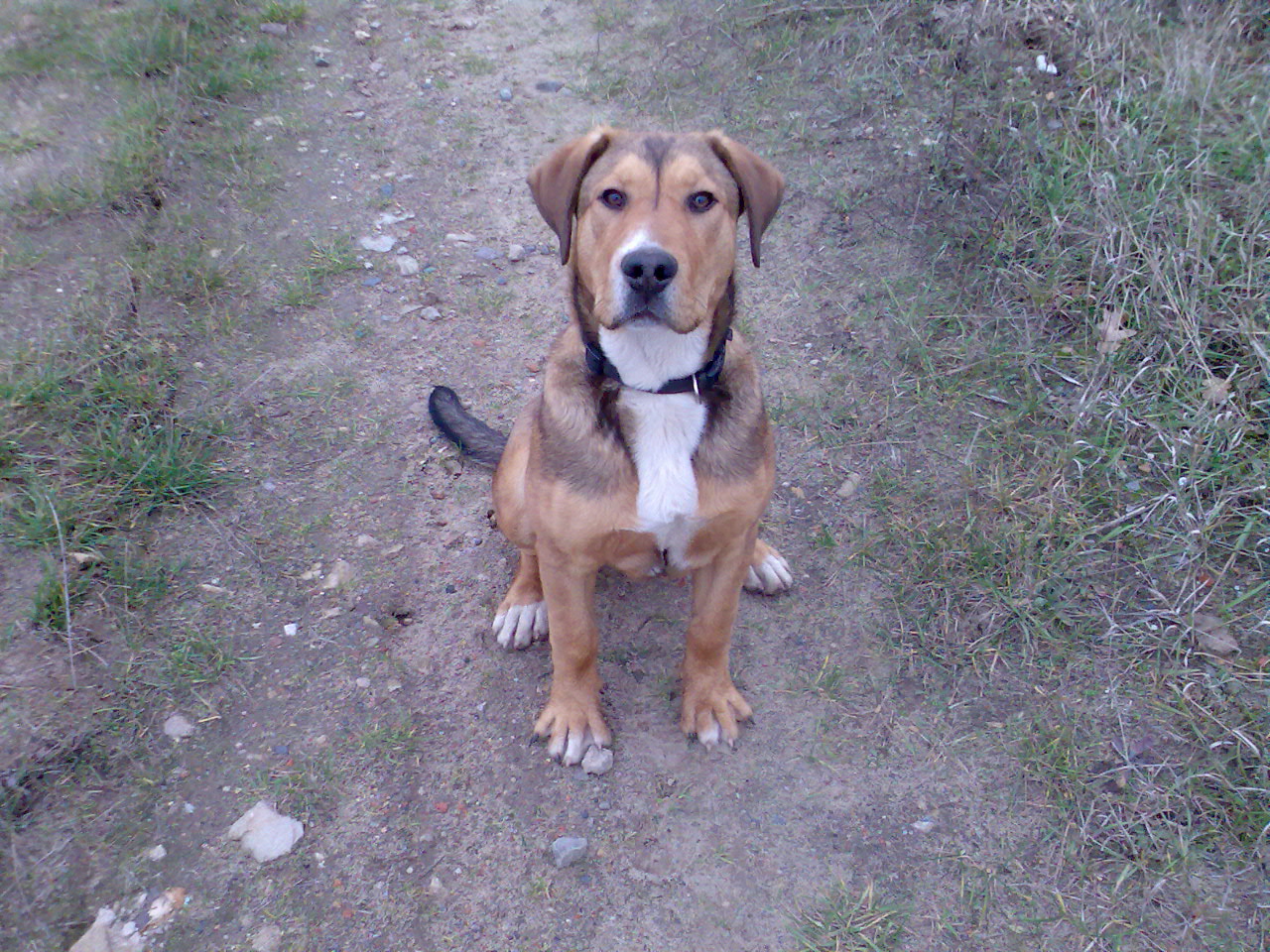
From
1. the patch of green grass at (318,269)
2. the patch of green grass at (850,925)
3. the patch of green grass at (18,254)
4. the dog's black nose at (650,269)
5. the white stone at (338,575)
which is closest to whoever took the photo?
the dog's black nose at (650,269)

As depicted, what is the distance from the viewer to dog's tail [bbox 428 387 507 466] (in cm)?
380

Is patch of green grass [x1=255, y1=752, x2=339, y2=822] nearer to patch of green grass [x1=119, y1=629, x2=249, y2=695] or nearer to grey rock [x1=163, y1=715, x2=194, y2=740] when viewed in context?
grey rock [x1=163, y1=715, x2=194, y2=740]

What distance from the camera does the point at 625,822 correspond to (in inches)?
111

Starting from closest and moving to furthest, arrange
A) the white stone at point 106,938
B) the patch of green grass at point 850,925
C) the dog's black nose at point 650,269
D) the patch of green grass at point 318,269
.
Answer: the dog's black nose at point 650,269
the white stone at point 106,938
the patch of green grass at point 850,925
the patch of green grass at point 318,269

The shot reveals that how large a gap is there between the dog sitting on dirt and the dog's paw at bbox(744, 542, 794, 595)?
61cm

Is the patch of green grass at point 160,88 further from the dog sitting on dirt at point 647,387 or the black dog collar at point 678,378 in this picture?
the black dog collar at point 678,378

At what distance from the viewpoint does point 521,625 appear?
10.8 feet

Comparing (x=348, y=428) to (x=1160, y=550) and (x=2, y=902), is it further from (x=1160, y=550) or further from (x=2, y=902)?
(x=1160, y=550)

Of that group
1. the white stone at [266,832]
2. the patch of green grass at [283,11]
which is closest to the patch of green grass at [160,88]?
the patch of green grass at [283,11]

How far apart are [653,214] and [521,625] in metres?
1.68

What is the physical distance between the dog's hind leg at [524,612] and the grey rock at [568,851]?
2.71 feet

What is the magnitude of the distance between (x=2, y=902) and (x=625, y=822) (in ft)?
6.10

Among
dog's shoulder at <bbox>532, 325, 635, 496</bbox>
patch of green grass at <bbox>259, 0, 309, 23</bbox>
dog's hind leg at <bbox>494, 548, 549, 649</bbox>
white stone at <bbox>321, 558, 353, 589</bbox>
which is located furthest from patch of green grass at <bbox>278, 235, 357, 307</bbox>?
patch of green grass at <bbox>259, 0, 309, 23</bbox>

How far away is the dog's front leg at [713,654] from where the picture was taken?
2873 mm
